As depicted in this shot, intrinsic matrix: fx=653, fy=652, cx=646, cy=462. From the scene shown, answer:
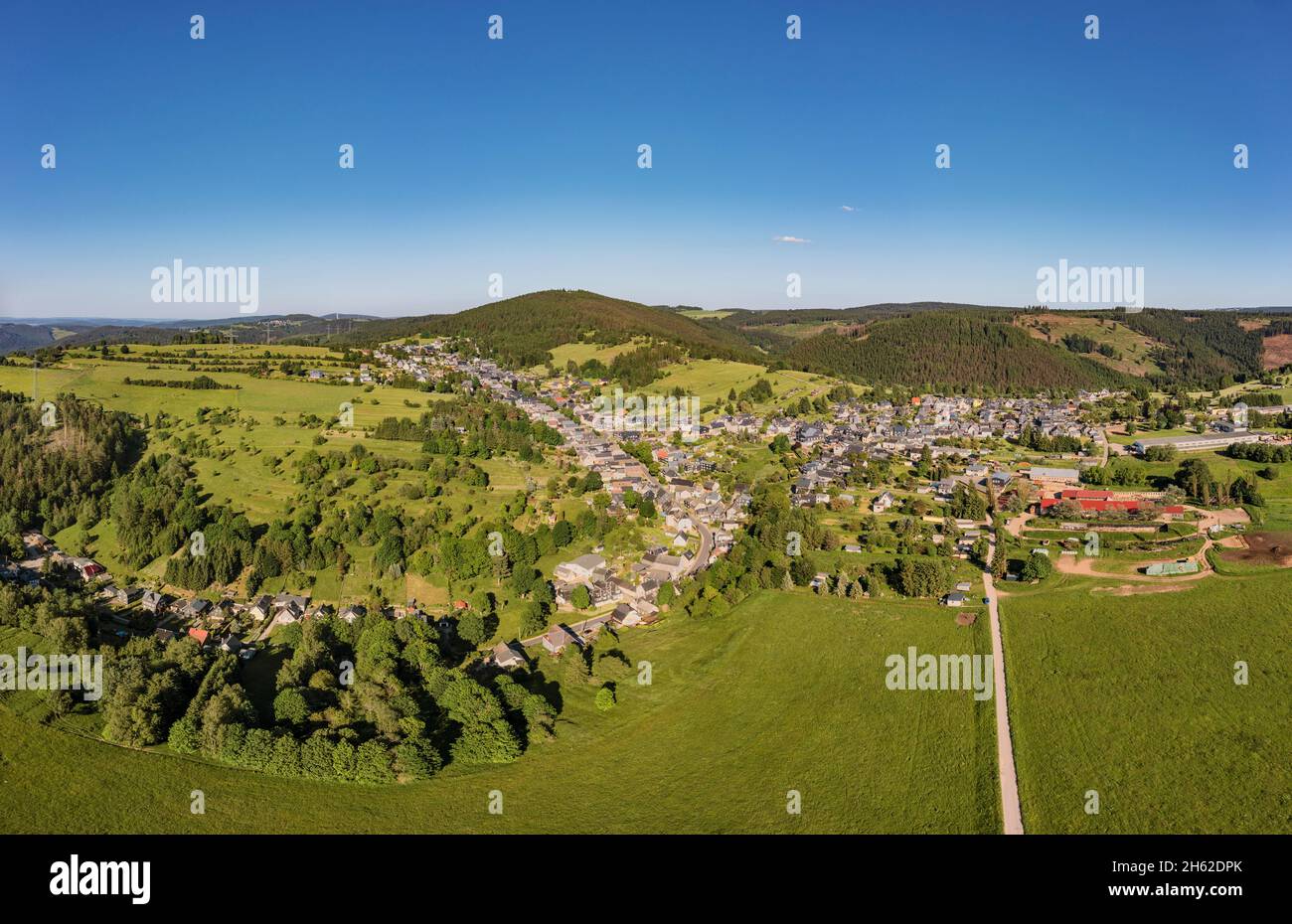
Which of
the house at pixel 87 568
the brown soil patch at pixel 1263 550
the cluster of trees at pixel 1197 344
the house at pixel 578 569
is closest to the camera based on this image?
the brown soil patch at pixel 1263 550

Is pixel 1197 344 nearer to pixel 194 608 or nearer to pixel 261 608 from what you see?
pixel 261 608

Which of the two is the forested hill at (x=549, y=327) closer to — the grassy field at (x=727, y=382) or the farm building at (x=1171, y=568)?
the grassy field at (x=727, y=382)

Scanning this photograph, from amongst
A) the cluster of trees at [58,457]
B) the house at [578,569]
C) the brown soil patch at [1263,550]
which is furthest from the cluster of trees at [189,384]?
the brown soil patch at [1263,550]

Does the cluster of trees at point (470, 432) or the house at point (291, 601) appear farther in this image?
the cluster of trees at point (470, 432)

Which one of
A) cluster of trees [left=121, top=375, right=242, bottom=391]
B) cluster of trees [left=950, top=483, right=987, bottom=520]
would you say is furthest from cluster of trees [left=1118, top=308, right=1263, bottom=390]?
cluster of trees [left=121, top=375, right=242, bottom=391]

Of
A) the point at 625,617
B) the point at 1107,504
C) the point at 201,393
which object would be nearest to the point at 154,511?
the point at 201,393

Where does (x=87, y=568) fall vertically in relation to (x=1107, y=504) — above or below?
below
